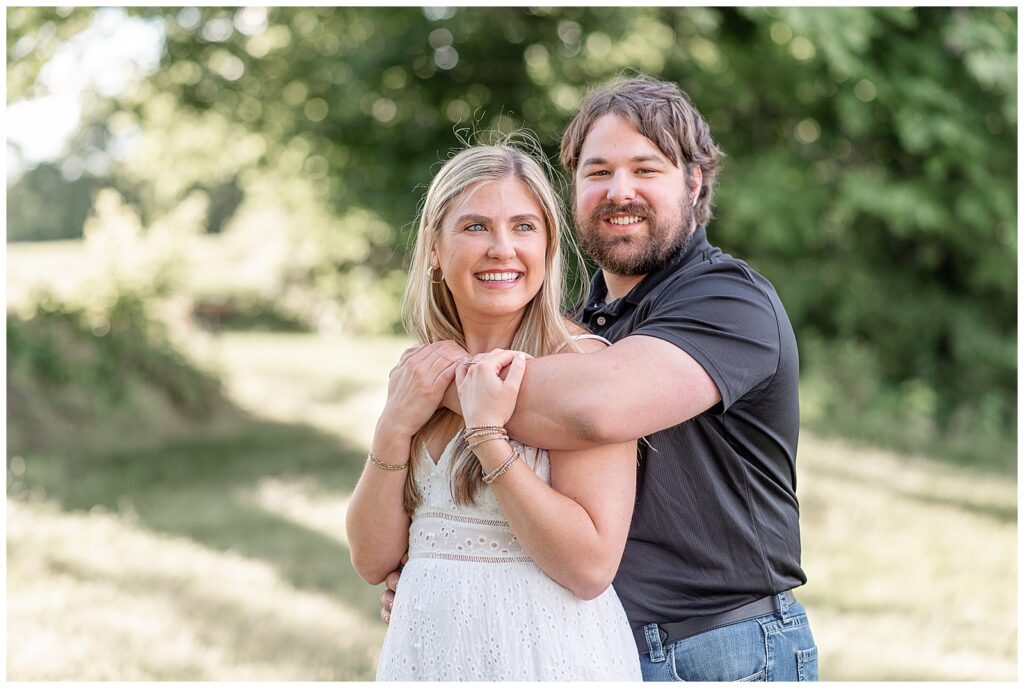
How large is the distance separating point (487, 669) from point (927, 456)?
9605 millimetres

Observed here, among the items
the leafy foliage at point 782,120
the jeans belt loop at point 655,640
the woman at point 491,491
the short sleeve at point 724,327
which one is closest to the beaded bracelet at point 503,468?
the woman at point 491,491

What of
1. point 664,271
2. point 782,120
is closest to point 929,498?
point 782,120

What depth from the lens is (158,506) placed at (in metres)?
8.43

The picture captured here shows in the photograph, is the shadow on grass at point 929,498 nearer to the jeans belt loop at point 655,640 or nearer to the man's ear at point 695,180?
the man's ear at point 695,180

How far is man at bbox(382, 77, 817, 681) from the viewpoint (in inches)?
81.8

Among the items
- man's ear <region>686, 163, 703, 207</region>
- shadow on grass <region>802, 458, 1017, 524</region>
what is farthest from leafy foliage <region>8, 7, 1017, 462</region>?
man's ear <region>686, 163, 703, 207</region>

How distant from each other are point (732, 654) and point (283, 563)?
5.13 metres

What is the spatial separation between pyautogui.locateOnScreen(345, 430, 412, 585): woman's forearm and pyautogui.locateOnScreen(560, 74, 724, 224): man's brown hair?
1.04 m

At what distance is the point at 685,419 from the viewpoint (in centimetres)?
216

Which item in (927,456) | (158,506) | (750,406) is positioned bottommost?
(750,406)

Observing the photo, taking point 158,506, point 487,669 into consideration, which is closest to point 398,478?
point 487,669

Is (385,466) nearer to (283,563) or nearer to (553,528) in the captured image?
(553,528)

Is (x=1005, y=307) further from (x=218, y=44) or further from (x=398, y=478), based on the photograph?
(x=398, y=478)

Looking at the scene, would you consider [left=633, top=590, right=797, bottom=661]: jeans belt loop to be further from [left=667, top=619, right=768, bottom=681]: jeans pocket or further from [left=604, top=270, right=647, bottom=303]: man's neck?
[left=604, top=270, right=647, bottom=303]: man's neck
